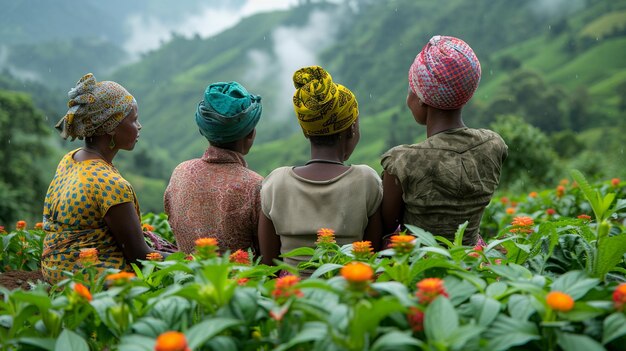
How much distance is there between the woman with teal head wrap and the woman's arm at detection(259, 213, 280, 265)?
14.3 inches

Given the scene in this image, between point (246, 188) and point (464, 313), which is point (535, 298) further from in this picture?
point (246, 188)

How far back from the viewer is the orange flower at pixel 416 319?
1735 mm

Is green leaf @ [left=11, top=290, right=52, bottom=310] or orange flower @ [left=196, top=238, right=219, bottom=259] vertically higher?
orange flower @ [left=196, top=238, right=219, bottom=259]

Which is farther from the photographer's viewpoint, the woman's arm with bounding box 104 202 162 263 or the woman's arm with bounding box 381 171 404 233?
the woman's arm with bounding box 104 202 162 263

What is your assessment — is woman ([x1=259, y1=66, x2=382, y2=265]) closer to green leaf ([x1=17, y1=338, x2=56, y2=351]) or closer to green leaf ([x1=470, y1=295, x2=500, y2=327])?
green leaf ([x1=470, y1=295, x2=500, y2=327])

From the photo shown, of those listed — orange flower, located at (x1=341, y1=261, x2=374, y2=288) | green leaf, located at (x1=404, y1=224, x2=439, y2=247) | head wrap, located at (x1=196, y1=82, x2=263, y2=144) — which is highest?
head wrap, located at (x1=196, y1=82, x2=263, y2=144)

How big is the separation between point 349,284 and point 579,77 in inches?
3434

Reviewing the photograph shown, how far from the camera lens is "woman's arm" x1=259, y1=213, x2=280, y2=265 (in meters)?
3.33

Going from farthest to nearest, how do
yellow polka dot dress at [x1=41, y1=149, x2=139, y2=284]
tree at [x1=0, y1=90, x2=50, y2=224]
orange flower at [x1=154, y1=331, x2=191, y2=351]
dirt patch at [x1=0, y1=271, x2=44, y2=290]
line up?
tree at [x1=0, y1=90, x2=50, y2=224] < dirt patch at [x1=0, y1=271, x2=44, y2=290] < yellow polka dot dress at [x1=41, y1=149, x2=139, y2=284] < orange flower at [x1=154, y1=331, x2=191, y2=351]

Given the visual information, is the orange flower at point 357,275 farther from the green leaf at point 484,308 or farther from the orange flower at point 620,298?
the orange flower at point 620,298

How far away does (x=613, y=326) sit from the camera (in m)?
1.68

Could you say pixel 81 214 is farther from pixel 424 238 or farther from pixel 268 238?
pixel 424 238

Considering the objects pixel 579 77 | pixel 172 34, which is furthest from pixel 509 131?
pixel 172 34

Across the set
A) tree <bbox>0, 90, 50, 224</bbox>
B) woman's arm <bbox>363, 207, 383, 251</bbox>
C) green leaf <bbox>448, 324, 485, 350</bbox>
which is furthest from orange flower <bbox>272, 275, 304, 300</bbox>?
tree <bbox>0, 90, 50, 224</bbox>
